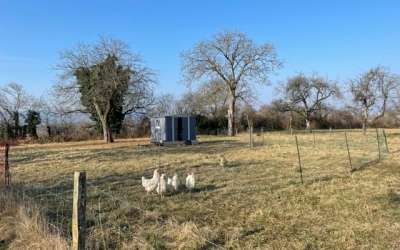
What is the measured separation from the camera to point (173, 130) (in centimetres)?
2439

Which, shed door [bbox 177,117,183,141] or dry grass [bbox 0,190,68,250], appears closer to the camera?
dry grass [bbox 0,190,68,250]

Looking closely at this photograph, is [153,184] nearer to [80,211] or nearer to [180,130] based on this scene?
[80,211]

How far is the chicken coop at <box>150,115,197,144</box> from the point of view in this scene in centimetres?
2406

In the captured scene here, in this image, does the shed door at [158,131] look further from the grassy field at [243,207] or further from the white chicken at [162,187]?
the white chicken at [162,187]

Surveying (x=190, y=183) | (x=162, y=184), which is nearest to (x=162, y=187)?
(x=162, y=184)

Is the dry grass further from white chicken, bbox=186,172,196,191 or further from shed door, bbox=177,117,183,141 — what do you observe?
shed door, bbox=177,117,183,141

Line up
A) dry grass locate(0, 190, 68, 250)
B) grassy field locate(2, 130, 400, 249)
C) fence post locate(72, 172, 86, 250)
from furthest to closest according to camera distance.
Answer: grassy field locate(2, 130, 400, 249)
dry grass locate(0, 190, 68, 250)
fence post locate(72, 172, 86, 250)

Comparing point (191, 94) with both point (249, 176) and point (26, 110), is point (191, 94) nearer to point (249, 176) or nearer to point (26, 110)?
point (26, 110)

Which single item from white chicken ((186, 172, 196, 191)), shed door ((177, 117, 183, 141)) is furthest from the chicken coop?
white chicken ((186, 172, 196, 191))

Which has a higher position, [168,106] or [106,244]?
[168,106]

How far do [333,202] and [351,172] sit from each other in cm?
360

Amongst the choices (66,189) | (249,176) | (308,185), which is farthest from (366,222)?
(66,189)

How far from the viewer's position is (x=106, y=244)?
4902 millimetres

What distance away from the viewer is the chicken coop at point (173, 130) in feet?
78.9
